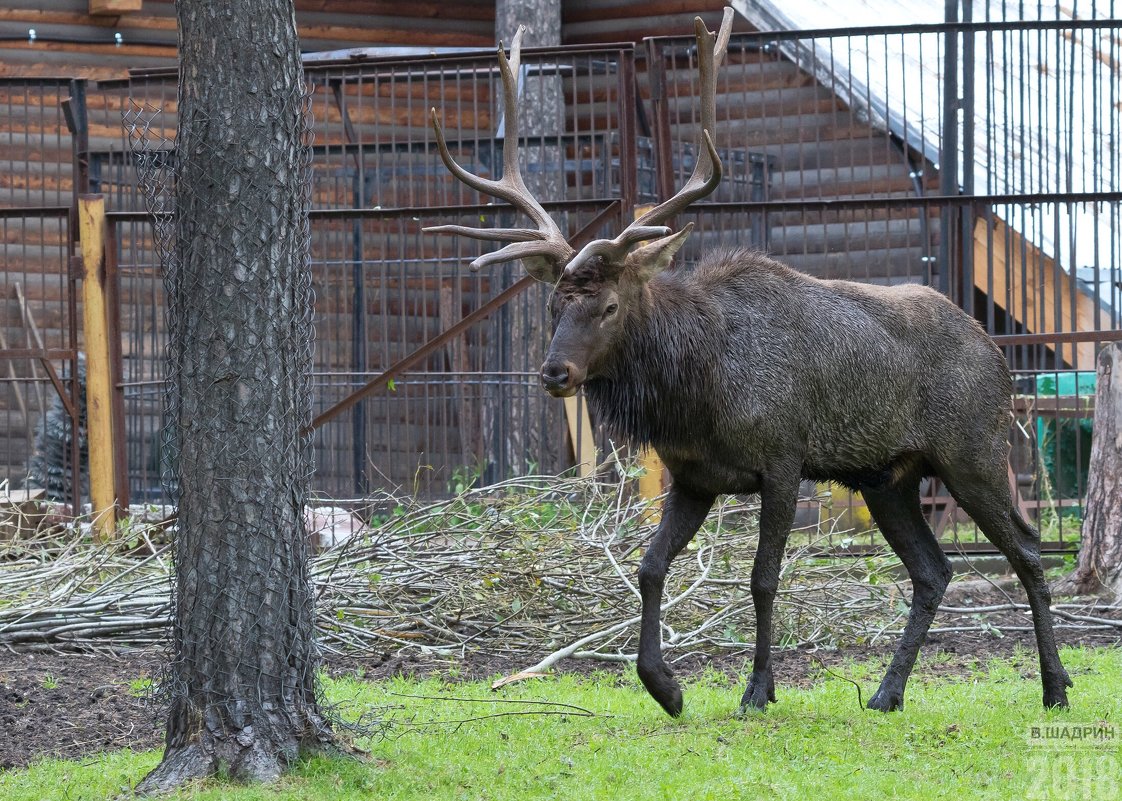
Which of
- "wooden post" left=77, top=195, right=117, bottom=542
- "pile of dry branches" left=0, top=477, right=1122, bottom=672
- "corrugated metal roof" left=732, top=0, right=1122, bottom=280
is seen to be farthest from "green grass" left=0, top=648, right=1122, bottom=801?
"corrugated metal roof" left=732, top=0, right=1122, bottom=280

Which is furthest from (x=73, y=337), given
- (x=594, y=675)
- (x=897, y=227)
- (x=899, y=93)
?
(x=899, y=93)

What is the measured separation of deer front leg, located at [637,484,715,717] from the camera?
591 centimetres

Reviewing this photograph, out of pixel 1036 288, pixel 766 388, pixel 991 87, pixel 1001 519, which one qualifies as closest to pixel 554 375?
pixel 766 388

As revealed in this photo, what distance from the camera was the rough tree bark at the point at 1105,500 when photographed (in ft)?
29.7

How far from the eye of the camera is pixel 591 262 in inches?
241

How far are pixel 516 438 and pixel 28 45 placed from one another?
8.72m

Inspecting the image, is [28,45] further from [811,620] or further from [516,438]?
[811,620]

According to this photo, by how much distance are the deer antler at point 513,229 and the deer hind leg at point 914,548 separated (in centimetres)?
202

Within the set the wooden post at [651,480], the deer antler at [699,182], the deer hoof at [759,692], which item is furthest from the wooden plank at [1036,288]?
the deer hoof at [759,692]

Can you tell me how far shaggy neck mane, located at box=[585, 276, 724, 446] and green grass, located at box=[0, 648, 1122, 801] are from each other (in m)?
1.34

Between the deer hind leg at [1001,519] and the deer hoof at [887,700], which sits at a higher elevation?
the deer hind leg at [1001,519]

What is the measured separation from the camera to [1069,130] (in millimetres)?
11016

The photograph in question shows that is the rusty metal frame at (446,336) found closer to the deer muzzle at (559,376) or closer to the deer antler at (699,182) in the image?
the deer antler at (699,182)

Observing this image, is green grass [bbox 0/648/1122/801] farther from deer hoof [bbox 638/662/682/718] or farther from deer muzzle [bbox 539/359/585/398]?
deer muzzle [bbox 539/359/585/398]
